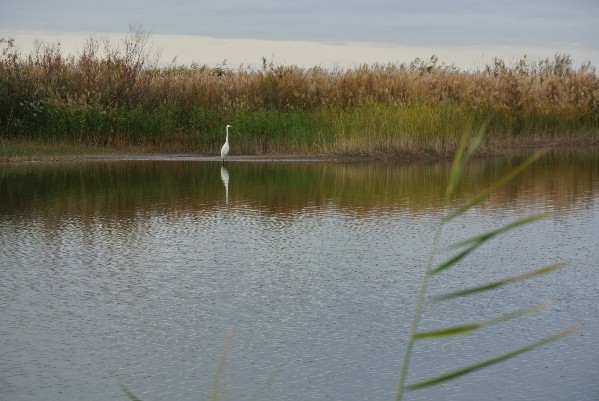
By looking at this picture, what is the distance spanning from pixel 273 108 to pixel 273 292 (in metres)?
17.0

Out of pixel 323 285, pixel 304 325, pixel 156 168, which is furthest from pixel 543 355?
pixel 156 168

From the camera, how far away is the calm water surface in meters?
6.46

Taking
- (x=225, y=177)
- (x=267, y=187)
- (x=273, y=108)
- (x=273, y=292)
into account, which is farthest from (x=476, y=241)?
(x=273, y=108)

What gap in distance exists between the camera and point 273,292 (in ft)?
29.3

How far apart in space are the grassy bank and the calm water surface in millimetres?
7111

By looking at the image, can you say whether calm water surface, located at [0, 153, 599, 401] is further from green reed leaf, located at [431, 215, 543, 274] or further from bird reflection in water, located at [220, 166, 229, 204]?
green reed leaf, located at [431, 215, 543, 274]

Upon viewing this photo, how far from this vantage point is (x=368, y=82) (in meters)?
28.0

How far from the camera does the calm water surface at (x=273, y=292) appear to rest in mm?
6457

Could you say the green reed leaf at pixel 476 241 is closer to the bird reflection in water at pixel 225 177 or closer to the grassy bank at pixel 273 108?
the bird reflection in water at pixel 225 177

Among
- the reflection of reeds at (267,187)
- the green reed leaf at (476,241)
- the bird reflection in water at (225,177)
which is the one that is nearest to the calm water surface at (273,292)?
the reflection of reeds at (267,187)

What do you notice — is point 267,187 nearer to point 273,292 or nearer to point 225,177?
point 225,177

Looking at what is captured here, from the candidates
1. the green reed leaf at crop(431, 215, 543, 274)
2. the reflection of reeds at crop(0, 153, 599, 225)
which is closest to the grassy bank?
the reflection of reeds at crop(0, 153, 599, 225)

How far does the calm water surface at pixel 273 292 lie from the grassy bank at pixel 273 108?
711 centimetres

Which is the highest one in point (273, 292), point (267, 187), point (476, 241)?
point (476, 241)
